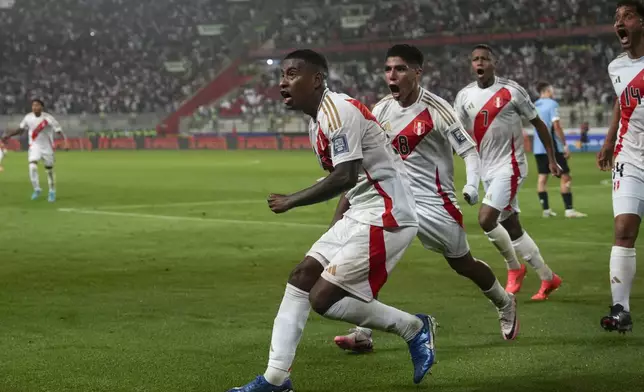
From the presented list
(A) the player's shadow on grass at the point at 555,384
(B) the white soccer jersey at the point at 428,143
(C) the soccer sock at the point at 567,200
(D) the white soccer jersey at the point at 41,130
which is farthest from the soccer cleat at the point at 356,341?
(D) the white soccer jersey at the point at 41,130

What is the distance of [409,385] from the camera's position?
19.6 ft

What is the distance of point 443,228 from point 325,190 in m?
2.05

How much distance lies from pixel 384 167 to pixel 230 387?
1569 millimetres

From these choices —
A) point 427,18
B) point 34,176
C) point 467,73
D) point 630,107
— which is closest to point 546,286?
point 630,107

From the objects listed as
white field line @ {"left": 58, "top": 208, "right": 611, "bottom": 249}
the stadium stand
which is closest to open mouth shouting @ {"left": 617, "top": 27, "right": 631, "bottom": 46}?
white field line @ {"left": 58, "top": 208, "right": 611, "bottom": 249}

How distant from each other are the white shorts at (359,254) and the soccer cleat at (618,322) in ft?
7.16

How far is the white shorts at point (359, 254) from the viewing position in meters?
5.59

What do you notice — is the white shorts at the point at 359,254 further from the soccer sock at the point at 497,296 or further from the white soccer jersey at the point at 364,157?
the soccer sock at the point at 497,296

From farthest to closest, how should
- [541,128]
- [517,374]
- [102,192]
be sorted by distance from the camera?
[102,192] → [541,128] → [517,374]

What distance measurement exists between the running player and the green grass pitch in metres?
0.42

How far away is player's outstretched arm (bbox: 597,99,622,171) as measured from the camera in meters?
7.85

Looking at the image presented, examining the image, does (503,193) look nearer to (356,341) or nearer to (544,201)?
(356,341)

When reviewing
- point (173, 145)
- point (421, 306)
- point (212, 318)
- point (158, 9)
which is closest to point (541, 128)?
point (421, 306)

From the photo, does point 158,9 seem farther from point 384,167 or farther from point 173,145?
point 384,167
